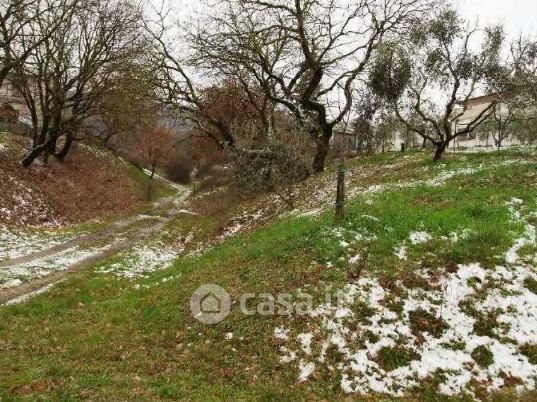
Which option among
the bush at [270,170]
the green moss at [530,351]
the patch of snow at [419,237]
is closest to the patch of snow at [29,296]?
the bush at [270,170]

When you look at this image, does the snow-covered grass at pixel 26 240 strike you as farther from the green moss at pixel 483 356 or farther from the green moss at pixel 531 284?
the green moss at pixel 531 284

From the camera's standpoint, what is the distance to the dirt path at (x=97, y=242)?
42.2 ft

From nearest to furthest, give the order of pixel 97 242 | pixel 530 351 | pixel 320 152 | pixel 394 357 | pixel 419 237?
1. pixel 394 357
2. pixel 530 351
3. pixel 419 237
4. pixel 97 242
5. pixel 320 152

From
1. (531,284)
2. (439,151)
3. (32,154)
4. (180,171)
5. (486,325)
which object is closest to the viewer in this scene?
(486,325)

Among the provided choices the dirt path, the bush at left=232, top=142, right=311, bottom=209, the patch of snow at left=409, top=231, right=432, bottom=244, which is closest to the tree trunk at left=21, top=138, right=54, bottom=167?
the dirt path

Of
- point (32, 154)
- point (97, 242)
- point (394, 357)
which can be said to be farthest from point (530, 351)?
point (32, 154)

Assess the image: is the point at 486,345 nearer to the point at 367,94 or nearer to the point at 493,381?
Answer: the point at 493,381

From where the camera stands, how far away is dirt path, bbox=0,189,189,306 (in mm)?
12872

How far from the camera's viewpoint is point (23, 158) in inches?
1201

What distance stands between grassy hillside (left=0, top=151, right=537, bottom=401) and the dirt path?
0.91m

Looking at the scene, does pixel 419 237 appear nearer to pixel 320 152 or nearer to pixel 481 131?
pixel 320 152

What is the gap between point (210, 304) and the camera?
1020 cm

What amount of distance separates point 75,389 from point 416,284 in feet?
22.2

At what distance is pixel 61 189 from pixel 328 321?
26.2 metres
